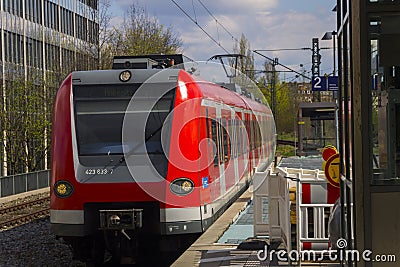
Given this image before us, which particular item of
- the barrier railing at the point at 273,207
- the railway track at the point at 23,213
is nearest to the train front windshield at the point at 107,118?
the barrier railing at the point at 273,207

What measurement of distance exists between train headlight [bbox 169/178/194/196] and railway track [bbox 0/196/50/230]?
335 inches

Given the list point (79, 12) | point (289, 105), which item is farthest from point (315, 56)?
point (289, 105)

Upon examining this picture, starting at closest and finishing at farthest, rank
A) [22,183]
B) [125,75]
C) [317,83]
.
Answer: [125,75] < [317,83] < [22,183]

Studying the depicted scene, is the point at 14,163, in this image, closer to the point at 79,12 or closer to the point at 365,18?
the point at 79,12

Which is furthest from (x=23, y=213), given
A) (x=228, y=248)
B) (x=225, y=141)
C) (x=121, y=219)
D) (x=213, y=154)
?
(x=228, y=248)

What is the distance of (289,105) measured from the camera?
70375 mm

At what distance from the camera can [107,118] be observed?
40.2 ft

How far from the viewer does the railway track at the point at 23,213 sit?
788 inches

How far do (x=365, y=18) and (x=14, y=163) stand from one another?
3379cm

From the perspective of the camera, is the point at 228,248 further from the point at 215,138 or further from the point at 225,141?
→ the point at 225,141

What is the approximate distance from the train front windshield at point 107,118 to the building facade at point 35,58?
2480 cm

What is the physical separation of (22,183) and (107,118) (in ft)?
65.2

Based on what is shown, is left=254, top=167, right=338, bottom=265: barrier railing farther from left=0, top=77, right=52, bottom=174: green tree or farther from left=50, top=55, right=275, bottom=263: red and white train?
left=0, top=77, right=52, bottom=174: green tree

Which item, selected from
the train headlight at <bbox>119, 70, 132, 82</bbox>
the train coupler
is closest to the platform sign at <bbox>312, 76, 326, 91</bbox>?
the train headlight at <bbox>119, 70, 132, 82</bbox>
